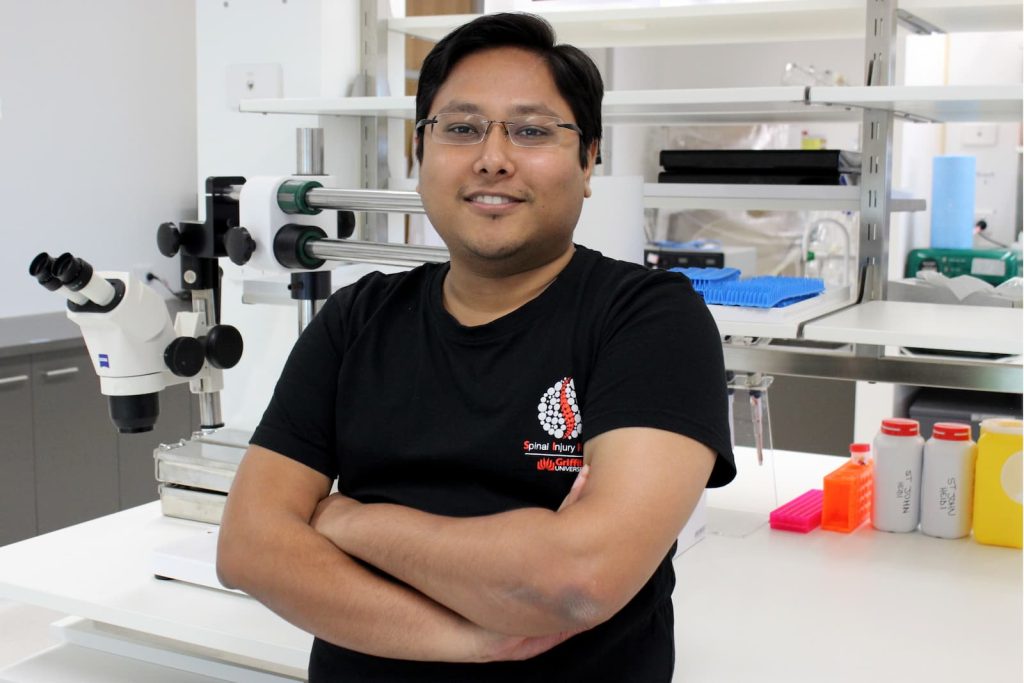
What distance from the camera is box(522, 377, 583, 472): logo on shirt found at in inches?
50.3

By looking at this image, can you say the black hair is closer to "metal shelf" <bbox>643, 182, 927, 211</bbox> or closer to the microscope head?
the microscope head

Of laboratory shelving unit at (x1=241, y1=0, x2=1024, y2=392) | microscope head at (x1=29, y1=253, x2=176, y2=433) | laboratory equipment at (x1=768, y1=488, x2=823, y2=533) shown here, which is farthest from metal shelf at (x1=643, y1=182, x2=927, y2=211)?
microscope head at (x1=29, y1=253, x2=176, y2=433)

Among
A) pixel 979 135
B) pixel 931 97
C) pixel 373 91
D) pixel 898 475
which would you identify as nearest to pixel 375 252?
pixel 931 97

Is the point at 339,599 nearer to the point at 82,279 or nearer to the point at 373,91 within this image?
the point at 82,279

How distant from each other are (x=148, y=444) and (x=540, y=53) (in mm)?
3013

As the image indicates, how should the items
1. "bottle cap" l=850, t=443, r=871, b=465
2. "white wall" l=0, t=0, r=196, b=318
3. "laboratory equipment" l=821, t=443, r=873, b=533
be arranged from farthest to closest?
"white wall" l=0, t=0, r=196, b=318 → "bottle cap" l=850, t=443, r=871, b=465 → "laboratory equipment" l=821, t=443, r=873, b=533

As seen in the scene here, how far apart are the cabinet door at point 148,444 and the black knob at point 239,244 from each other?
2410 millimetres

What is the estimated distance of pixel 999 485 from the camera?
72.8 inches

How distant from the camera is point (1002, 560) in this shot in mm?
1809

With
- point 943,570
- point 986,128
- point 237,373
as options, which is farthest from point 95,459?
point 986,128

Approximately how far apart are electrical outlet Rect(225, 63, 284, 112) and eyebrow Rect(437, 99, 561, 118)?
1262 millimetres

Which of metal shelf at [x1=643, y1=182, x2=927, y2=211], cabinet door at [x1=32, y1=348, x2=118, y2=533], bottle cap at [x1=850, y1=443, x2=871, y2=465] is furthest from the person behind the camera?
cabinet door at [x1=32, y1=348, x2=118, y2=533]

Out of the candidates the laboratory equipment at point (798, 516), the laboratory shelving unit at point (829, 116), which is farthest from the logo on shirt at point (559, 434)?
the laboratory equipment at point (798, 516)

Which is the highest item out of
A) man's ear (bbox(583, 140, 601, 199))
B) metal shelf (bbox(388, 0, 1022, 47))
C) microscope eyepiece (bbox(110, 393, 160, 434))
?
metal shelf (bbox(388, 0, 1022, 47))
